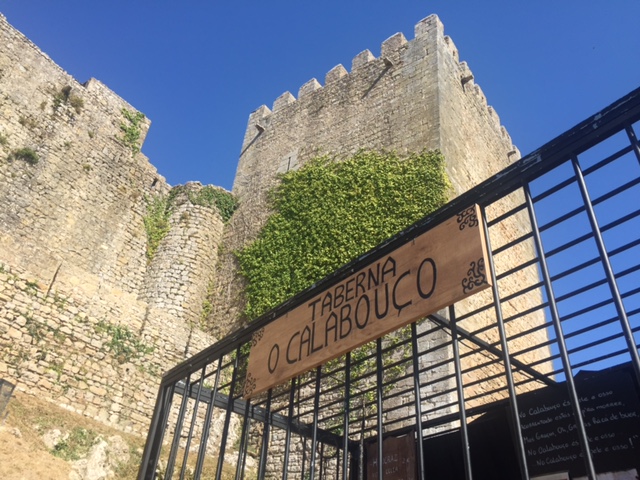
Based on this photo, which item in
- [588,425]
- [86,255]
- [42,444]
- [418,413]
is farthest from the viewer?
[86,255]

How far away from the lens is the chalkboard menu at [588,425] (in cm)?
359

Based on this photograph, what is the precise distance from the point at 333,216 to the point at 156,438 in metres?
8.46

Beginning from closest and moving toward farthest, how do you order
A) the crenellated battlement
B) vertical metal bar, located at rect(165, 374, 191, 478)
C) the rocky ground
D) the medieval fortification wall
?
1. vertical metal bar, located at rect(165, 374, 191, 478)
2. the rocky ground
3. the medieval fortification wall
4. the crenellated battlement

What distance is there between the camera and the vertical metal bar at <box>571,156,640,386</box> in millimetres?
1973

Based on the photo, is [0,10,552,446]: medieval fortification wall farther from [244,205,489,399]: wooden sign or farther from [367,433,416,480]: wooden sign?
[244,205,489,399]: wooden sign

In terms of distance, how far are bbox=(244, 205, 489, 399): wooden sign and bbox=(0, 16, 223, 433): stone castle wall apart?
664 centimetres

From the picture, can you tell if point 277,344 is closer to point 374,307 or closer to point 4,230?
point 374,307

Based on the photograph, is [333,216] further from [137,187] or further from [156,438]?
[156,438]

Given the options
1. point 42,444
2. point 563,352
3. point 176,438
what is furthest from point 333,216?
point 563,352

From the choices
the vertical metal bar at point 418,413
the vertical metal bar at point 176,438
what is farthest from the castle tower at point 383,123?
the vertical metal bar at point 418,413

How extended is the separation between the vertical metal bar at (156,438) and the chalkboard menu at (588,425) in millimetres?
2602

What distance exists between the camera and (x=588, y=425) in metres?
3.80

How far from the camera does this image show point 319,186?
527 inches

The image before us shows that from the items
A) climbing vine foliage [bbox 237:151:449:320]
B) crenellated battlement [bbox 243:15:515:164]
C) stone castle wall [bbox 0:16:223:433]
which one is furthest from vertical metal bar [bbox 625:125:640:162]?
crenellated battlement [bbox 243:15:515:164]
